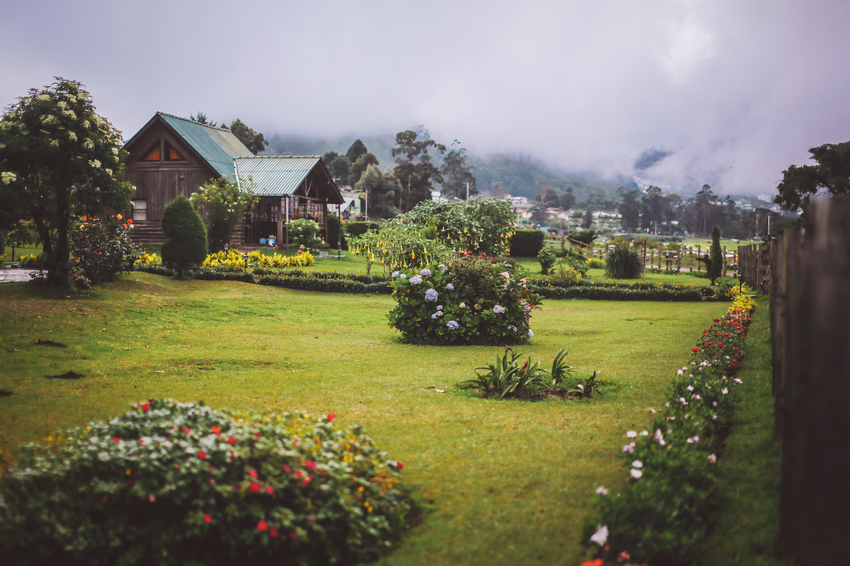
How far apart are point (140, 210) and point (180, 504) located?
3168 cm

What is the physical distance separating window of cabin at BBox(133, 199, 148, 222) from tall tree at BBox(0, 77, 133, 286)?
18966 mm

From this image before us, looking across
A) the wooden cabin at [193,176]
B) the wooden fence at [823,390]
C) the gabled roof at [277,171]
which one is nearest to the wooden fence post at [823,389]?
the wooden fence at [823,390]

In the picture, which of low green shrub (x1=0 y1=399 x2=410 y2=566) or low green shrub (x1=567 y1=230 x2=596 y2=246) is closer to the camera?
low green shrub (x1=0 y1=399 x2=410 y2=566)

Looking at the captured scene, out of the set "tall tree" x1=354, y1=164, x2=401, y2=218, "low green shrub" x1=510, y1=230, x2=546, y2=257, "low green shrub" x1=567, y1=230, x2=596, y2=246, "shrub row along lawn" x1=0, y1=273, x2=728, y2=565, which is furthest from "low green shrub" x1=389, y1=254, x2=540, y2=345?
"tall tree" x1=354, y1=164, x2=401, y2=218

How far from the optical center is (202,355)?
26.2ft

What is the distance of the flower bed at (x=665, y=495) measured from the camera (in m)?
2.58

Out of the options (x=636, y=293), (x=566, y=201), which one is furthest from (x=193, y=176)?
(x=566, y=201)

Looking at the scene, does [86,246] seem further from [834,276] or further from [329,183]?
[329,183]

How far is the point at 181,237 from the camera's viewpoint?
18078 millimetres

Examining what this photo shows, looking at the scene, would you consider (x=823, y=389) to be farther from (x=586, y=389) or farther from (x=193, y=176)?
(x=193, y=176)

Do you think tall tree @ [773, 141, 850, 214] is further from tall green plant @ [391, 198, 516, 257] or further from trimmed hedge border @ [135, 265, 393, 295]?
trimmed hedge border @ [135, 265, 393, 295]

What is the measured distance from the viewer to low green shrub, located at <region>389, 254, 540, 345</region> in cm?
952

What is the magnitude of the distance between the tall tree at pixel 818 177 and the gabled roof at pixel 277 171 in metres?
22.2

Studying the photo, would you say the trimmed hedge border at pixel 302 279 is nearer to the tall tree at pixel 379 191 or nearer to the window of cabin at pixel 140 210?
the window of cabin at pixel 140 210
